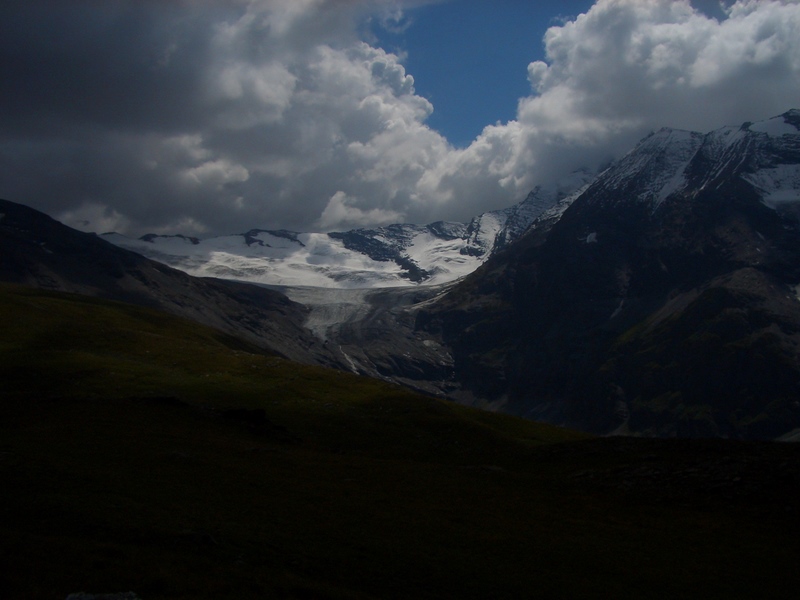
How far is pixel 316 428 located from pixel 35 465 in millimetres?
37848

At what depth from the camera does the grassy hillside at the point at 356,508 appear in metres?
26.9

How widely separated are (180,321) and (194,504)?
158466 mm

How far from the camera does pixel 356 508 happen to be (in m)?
39.5

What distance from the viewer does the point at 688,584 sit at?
33156 mm

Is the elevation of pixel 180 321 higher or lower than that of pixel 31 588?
higher

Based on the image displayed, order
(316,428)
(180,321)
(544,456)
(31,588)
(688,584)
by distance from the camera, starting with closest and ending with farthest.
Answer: (31,588)
(688,584)
(544,456)
(316,428)
(180,321)

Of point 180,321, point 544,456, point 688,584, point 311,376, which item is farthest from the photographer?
point 180,321

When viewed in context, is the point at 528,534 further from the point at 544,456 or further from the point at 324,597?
the point at 544,456

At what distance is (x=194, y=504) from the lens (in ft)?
116

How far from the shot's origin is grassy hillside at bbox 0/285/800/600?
26.9 m

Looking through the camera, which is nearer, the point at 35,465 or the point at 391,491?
the point at 35,465

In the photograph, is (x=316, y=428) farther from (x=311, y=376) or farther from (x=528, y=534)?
(x=528, y=534)

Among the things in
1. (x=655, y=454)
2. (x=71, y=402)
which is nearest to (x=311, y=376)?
(x=71, y=402)

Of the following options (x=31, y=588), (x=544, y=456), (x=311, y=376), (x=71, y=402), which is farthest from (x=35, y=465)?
(x=311, y=376)
